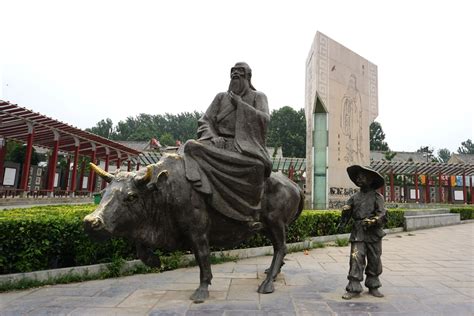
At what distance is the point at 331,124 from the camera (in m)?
18.3

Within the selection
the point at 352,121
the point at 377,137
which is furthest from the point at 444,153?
the point at 352,121

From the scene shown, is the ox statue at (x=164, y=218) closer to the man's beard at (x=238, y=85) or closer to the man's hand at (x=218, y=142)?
the man's hand at (x=218, y=142)

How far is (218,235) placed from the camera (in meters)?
4.29

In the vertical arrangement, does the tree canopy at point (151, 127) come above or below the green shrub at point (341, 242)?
above

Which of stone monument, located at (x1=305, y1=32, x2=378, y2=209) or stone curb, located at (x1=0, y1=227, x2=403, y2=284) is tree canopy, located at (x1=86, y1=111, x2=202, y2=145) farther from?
stone curb, located at (x1=0, y1=227, x2=403, y2=284)

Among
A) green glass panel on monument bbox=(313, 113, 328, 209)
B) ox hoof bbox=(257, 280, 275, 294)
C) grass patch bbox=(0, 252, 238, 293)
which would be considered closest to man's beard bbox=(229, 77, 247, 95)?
ox hoof bbox=(257, 280, 275, 294)

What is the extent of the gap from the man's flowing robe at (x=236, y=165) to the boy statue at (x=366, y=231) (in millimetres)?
1372

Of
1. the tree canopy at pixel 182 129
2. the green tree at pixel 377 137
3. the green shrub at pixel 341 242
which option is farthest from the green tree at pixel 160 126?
the green shrub at pixel 341 242

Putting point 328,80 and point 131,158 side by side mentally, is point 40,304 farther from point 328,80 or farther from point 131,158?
point 131,158

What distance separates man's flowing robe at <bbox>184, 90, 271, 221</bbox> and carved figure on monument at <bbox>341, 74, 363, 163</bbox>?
1556cm

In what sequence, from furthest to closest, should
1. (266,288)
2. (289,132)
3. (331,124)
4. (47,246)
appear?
(289,132) → (331,124) → (47,246) → (266,288)

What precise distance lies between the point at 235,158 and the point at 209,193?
58 cm

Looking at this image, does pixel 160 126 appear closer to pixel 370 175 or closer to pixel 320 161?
pixel 320 161

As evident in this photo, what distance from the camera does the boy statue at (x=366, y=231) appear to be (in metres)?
4.22
